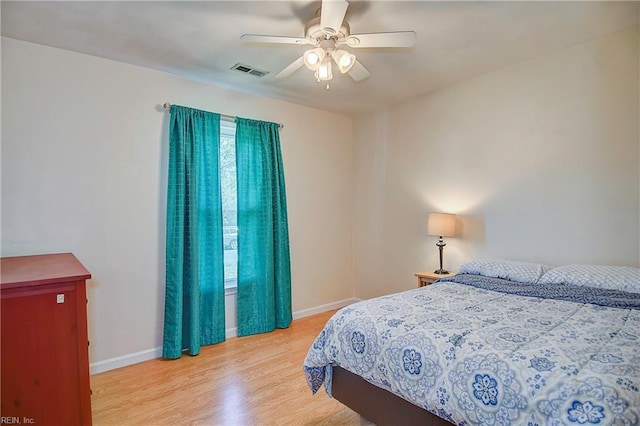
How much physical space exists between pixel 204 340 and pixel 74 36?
8.60ft

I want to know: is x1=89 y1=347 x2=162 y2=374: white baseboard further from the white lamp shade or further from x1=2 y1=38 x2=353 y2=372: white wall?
the white lamp shade

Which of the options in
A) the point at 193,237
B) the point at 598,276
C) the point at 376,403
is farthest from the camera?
the point at 193,237

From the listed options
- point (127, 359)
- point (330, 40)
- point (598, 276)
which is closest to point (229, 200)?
point (127, 359)

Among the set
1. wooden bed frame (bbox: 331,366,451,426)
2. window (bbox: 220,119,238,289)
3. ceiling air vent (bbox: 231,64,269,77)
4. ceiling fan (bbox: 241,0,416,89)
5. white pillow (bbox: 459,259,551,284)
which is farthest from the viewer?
window (bbox: 220,119,238,289)

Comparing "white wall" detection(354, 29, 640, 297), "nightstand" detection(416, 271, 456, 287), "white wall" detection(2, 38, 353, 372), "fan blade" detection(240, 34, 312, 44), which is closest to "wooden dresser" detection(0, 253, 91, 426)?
"white wall" detection(2, 38, 353, 372)

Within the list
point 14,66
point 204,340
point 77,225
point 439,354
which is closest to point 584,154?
point 439,354

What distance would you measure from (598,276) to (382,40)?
2121 millimetres

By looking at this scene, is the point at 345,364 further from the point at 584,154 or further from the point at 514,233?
the point at 584,154

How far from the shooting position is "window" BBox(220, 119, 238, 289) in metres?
3.52

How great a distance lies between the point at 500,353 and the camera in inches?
55.3

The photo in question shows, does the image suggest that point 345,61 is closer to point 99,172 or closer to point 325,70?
point 325,70

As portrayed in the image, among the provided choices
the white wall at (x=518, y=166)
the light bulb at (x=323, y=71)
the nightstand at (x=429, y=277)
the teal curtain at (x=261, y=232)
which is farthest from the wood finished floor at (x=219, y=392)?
the light bulb at (x=323, y=71)

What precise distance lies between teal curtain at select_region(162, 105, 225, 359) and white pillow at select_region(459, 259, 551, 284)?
2.28m

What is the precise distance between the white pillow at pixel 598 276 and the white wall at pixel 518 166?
281 mm
